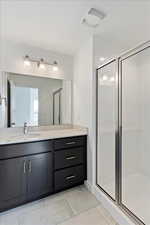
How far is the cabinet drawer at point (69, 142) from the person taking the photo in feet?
6.82

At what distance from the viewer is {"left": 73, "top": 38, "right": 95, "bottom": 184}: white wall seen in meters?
2.22

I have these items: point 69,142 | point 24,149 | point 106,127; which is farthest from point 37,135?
point 106,127

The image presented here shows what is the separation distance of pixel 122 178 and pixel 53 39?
2.23 meters

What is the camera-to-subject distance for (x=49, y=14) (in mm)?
1682

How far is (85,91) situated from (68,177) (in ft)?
4.57

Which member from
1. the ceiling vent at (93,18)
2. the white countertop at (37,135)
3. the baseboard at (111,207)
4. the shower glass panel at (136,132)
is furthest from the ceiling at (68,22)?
the baseboard at (111,207)

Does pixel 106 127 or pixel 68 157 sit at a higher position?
pixel 106 127

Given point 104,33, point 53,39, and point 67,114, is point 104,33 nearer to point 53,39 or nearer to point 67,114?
point 53,39

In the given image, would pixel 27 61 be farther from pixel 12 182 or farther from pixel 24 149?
pixel 12 182

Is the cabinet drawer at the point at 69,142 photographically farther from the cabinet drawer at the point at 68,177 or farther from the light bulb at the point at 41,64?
the light bulb at the point at 41,64

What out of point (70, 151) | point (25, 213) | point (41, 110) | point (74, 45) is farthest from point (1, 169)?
point (74, 45)

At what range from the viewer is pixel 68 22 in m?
1.83

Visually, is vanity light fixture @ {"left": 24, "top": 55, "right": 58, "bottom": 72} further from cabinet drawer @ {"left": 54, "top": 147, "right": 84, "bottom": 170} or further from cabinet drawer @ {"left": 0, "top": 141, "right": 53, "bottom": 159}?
cabinet drawer @ {"left": 54, "top": 147, "right": 84, "bottom": 170}

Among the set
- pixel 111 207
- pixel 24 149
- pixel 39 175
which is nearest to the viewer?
pixel 111 207
